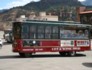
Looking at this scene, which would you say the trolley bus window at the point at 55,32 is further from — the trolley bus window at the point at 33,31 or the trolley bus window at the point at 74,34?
the trolley bus window at the point at 33,31

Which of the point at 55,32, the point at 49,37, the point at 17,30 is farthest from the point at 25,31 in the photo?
the point at 55,32

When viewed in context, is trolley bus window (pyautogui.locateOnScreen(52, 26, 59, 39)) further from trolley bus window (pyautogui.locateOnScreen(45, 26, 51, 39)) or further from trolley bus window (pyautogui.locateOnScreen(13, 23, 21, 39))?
trolley bus window (pyautogui.locateOnScreen(13, 23, 21, 39))

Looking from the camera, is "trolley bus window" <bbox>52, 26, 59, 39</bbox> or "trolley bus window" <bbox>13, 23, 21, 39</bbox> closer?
"trolley bus window" <bbox>13, 23, 21, 39</bbox>

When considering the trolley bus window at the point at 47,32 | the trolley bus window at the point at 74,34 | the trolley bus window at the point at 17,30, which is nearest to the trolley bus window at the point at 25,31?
the trolley bus window at the point at 17,30

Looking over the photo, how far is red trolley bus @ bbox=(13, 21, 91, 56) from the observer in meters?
26.3

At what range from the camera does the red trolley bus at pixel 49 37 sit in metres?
26.3

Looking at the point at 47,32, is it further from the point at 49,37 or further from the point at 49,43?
the point at 49,43

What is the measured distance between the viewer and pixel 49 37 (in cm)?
2739

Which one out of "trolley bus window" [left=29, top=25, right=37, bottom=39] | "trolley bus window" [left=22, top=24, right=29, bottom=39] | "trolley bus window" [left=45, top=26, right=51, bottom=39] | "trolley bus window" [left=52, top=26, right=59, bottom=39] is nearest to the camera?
"trolley bus window" [left=22, top=24, right=29, bottom=39]

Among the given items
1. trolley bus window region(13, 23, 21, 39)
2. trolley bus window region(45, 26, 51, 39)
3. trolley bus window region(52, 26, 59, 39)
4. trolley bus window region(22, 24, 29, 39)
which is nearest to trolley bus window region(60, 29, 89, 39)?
trolley bus window region(52, 26, 59, 39)

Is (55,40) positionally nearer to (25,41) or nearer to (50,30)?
(50,30)

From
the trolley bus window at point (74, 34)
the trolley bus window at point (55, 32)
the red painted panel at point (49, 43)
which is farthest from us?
the trolley bus window at point (74, 34)
